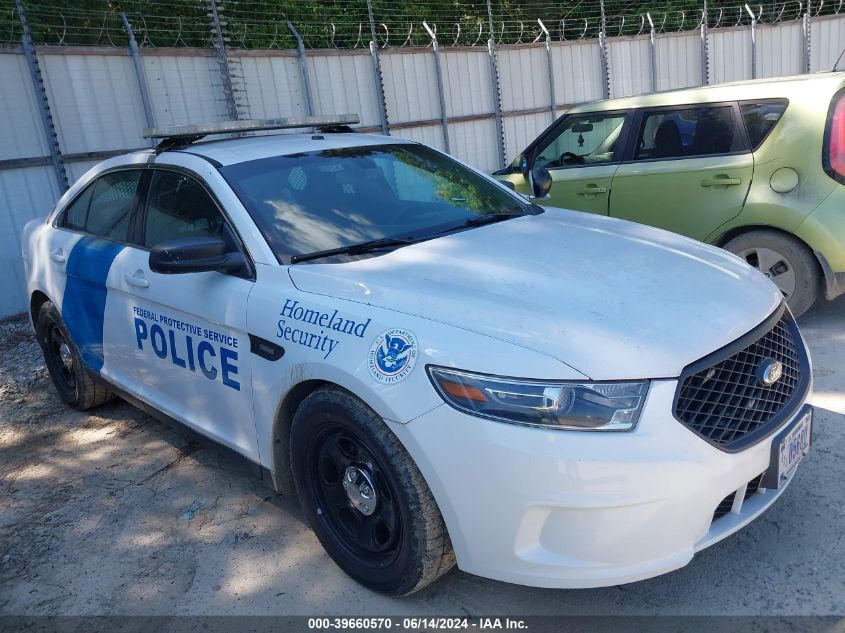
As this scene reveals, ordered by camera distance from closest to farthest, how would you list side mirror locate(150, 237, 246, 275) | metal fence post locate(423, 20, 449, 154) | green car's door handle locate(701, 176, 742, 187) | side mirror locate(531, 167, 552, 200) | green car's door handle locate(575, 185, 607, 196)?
side mirror locate(150, 237, 246, 275) < side mirror locate(531, 167, 552, 200) < green car's door handle locate(701, 176, 742, 187) < green car's door handle locate(575, 185, 607, 196) < metal fence post locate(423, 20, 449, 154)

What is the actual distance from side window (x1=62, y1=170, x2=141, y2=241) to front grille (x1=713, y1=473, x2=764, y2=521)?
3.15m

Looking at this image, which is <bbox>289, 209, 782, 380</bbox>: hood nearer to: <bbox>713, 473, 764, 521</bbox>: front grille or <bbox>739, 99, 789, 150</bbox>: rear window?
<bbox>713, 473, 764, 521</bbox>: front grille

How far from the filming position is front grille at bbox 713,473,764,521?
7.65 feet

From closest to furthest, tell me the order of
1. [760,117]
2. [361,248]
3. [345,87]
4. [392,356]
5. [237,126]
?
[392,356] → [361,248] → [237,126] → [760,117] → [345,87]

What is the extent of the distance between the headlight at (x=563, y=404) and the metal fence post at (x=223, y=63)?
8.19 m

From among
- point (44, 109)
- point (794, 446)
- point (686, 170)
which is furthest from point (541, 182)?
point (44, 109)

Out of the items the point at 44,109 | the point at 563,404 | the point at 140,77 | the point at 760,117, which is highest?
the point at 140,77

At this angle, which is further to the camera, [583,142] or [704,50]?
[704,50]

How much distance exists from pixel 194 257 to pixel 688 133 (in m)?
4.09

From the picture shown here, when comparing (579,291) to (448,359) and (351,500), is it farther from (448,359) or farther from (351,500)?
(351,500)

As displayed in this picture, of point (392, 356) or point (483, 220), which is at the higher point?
point (483, 220)

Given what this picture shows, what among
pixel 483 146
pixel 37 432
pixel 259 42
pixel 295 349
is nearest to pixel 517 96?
pixel 483 146

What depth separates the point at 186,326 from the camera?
3295 mm

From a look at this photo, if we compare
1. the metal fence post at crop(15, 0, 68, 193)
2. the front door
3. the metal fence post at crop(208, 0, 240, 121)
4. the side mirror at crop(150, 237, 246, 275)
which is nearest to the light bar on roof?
the front door
